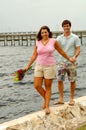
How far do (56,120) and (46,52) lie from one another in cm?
138

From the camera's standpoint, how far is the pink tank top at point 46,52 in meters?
7.11

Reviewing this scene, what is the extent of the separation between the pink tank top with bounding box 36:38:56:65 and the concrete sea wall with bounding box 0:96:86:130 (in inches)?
40.1

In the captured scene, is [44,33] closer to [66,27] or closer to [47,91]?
[66,27]

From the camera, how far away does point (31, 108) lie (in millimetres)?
14188

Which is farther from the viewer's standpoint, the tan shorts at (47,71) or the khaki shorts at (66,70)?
the khaki shorts at (66,70)

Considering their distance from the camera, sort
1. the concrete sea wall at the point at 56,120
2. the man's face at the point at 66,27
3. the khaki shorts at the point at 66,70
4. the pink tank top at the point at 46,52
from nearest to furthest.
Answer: the concrete sea wall at the point at 56,120 → the pink tank top at the point at 46,52 → the man's face at the point at 66,27 → the khaki shorts at the point at 66,70

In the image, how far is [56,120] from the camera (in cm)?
736

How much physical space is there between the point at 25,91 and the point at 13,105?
431 centimetres

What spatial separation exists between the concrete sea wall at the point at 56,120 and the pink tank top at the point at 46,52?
1017 millimetres

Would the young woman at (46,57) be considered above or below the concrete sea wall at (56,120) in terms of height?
above

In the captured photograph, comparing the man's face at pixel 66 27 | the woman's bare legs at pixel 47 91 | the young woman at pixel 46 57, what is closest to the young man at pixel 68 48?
the man's face at pixel 66 27

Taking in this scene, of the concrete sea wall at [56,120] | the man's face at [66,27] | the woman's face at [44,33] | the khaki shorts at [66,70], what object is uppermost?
the man's face at [66,27]

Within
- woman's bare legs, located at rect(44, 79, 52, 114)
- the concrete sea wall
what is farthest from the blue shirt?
the concrete sea wall

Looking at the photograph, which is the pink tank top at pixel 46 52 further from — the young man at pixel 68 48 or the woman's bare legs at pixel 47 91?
the young man at pixel 68 48
